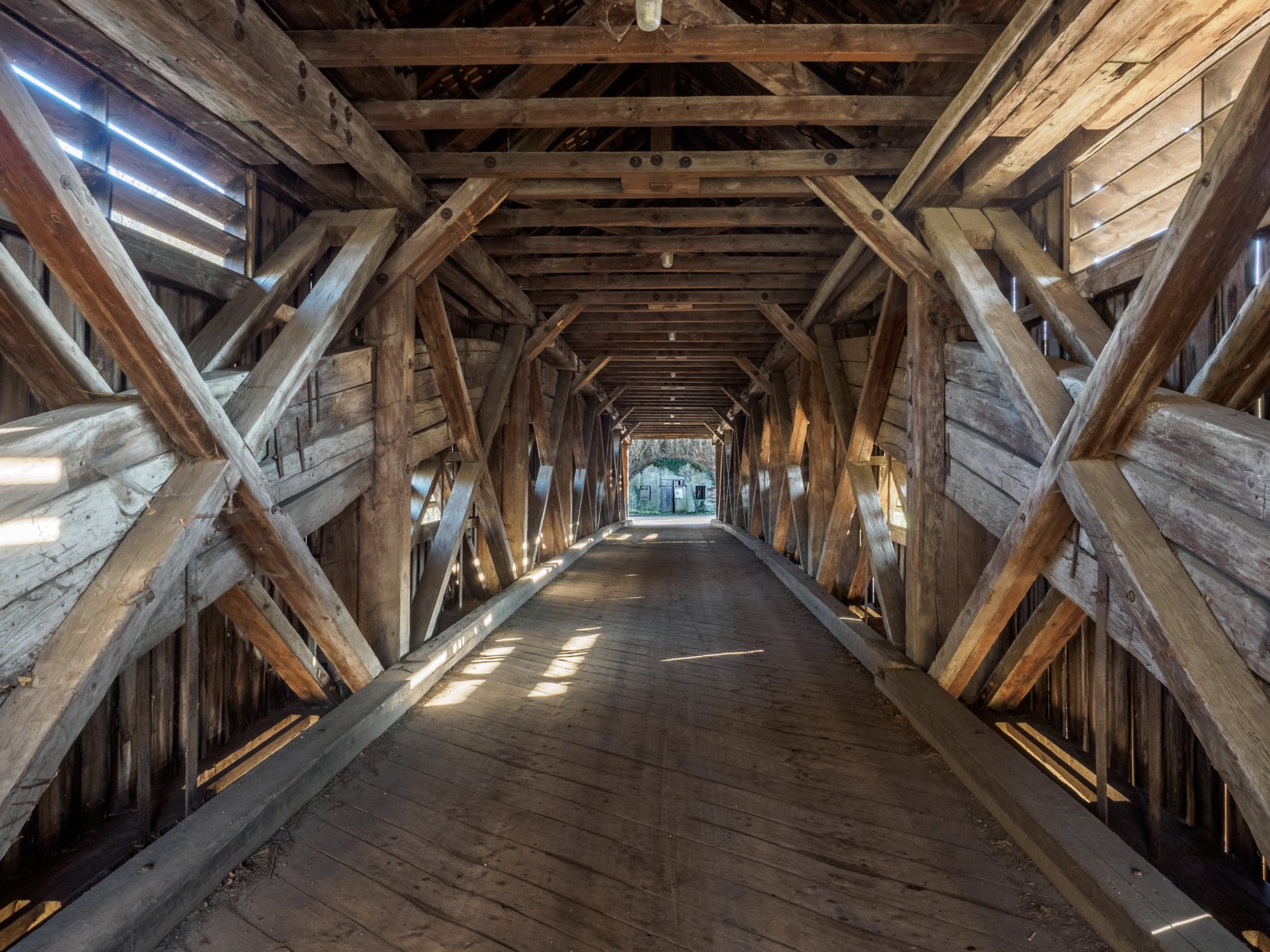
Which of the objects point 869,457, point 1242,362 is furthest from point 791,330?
point 1242,362

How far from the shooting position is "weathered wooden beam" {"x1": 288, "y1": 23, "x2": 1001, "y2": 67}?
2512mm

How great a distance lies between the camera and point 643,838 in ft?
7.43

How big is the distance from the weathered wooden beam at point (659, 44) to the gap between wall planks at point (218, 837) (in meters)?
2.67

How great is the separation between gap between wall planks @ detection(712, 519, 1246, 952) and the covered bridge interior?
2 cm

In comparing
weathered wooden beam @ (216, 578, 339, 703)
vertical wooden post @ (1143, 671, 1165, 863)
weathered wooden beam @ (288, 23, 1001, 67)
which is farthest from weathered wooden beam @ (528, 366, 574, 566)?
vertical wooden post @ (1143, 671, 1165, 863)

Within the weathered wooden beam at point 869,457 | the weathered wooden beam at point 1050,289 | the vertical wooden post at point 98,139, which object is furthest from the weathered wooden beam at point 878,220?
the vertical wooden post at point 98,139

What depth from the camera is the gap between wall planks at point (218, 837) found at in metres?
1.65

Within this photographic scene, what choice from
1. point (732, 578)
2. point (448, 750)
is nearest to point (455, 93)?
point (448, 750)

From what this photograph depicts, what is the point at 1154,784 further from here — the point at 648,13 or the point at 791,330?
the point at 791,330

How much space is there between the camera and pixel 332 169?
3.38m

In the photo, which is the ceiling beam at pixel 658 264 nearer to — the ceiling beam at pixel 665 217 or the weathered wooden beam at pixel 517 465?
the ceiling beam at pixel 665 217

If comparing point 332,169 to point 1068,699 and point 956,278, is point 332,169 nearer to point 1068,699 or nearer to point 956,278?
point 956,278

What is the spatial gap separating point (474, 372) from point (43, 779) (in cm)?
458

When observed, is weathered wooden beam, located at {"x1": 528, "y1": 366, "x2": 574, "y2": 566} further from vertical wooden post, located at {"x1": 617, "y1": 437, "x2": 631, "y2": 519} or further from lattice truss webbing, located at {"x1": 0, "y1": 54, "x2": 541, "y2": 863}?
vertical wooden post, located at {"x1": 617, "y1": 437, "x2": 631, "y2": 519}
